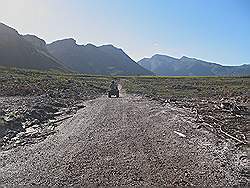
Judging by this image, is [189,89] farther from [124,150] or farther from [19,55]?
[19,55]

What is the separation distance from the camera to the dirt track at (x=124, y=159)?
11.1 m

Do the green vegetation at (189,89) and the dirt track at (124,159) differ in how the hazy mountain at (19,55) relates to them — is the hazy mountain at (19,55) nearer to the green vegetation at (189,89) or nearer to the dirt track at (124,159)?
the green vegetation at (189,89)

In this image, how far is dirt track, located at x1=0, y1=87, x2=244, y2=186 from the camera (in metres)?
11.1

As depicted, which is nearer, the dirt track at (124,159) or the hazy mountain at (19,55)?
the dirt track at (124,159)

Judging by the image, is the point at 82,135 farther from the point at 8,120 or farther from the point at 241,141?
the point at 241,141

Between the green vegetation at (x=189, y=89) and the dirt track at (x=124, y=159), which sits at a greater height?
the dirt track at (x=124, y=159)

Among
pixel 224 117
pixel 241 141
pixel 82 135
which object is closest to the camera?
pixel 241 141

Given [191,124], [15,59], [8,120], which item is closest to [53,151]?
[8,120]

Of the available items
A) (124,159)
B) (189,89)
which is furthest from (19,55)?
(124,159)

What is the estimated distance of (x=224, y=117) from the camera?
Answer: 2434 centimetres

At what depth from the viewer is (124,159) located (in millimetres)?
13367

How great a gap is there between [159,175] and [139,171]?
721 millimetres

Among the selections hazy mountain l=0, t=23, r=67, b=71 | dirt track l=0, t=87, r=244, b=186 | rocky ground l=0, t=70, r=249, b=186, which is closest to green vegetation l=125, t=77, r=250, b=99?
rocky ground l=0, t=70, r=249, b=186

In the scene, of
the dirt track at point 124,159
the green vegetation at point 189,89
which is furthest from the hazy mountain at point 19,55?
the dirt track at point 124,159
